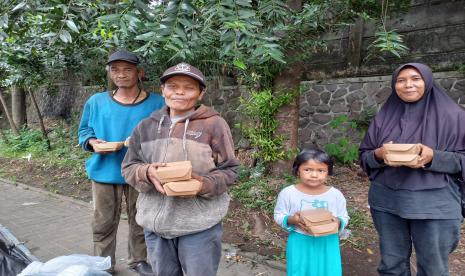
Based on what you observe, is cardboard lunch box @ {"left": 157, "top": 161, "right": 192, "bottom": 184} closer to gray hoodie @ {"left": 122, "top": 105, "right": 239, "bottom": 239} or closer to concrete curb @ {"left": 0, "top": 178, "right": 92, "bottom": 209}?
gray hoodie @ {"left": 122, "top": 105, "right": 239, "bottom": 239}

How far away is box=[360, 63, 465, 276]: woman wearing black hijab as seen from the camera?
1.93 metres

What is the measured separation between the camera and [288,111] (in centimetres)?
438

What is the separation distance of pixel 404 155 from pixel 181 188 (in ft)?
3.86

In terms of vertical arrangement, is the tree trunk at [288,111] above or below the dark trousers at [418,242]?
above

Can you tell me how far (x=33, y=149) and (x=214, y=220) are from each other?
8.67 metres

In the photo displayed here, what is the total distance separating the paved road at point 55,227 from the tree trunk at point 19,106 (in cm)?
584

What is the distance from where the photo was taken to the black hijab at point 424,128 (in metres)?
1.94

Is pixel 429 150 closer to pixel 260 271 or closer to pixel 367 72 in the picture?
pixel 260 271

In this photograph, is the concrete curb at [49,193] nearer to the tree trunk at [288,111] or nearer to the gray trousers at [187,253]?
the tree trunk at [288,111]

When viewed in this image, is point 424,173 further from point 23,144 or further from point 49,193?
point 23,144

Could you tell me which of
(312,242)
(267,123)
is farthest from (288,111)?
(312,242)

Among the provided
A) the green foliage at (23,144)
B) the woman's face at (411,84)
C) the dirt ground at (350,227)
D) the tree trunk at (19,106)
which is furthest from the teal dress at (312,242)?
the tree trunk at (19,106)

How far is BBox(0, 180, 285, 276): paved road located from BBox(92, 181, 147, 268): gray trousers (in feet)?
1.43

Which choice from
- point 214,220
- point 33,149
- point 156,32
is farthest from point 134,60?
point 33,149
